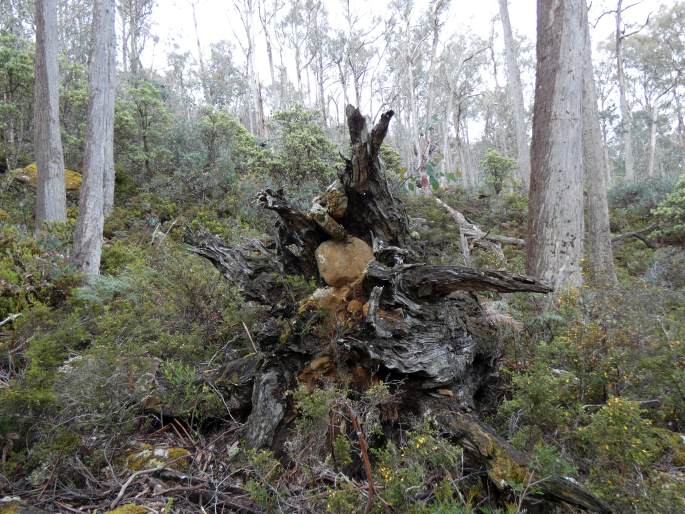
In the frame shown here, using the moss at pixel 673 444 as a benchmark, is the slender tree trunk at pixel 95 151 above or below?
above

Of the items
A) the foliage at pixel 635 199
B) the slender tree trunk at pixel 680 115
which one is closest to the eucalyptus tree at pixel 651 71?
the slender tree trunk at pixel 680 115

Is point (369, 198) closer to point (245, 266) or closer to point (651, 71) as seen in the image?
point (245, 266)

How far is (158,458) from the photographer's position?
291 centimetres

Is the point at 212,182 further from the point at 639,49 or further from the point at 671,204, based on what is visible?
the point at 639,49

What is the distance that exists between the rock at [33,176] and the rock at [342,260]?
9.36 metres

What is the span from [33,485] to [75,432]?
350mm

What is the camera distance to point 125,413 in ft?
9.94

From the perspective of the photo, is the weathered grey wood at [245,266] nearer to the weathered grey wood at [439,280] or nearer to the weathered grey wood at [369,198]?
the weathered grey wood at [369,198]

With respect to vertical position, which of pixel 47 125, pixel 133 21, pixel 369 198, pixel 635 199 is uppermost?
pixel 133 21

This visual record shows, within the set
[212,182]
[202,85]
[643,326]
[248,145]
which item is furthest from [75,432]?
[202,85]

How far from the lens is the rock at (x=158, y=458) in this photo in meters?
2.85

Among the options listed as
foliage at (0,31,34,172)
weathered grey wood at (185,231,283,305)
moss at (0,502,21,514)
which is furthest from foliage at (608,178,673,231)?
foliage at (0,31,34,172)

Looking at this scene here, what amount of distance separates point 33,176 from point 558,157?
11870 mm

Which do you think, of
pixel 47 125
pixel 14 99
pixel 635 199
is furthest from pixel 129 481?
pixel 635 199
